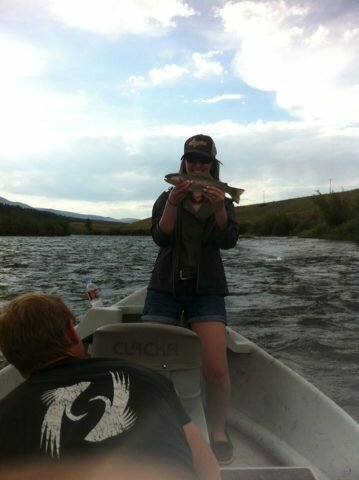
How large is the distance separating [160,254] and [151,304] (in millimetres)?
402

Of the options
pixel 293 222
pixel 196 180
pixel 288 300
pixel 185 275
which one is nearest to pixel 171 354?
pixel 185 275

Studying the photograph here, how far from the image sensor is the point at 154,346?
3.09 m

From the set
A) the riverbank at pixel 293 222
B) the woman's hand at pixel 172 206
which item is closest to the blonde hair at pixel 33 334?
the woman's hand at pixel 172 206

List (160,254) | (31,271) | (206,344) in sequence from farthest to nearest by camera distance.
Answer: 1. (31,271)
2. (160,254)
3. (206,344)

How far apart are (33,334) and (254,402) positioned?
3196 millimetres

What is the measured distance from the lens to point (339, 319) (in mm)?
12078

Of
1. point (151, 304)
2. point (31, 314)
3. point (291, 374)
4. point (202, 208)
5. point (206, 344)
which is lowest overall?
point (291, 374)

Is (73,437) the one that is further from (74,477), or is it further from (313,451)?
(313,451)

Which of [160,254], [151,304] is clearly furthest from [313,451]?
[160,254]

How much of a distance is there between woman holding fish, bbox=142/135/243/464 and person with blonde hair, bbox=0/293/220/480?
5.31 feet

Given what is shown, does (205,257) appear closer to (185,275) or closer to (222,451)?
(185,275)

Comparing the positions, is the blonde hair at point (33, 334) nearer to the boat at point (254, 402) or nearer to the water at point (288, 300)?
the boat at point (254, 402)

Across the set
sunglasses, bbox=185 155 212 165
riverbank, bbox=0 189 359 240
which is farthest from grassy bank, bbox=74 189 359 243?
sunglasses, bbox=185 155 212 165

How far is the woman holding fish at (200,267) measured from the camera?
3.62 meters
